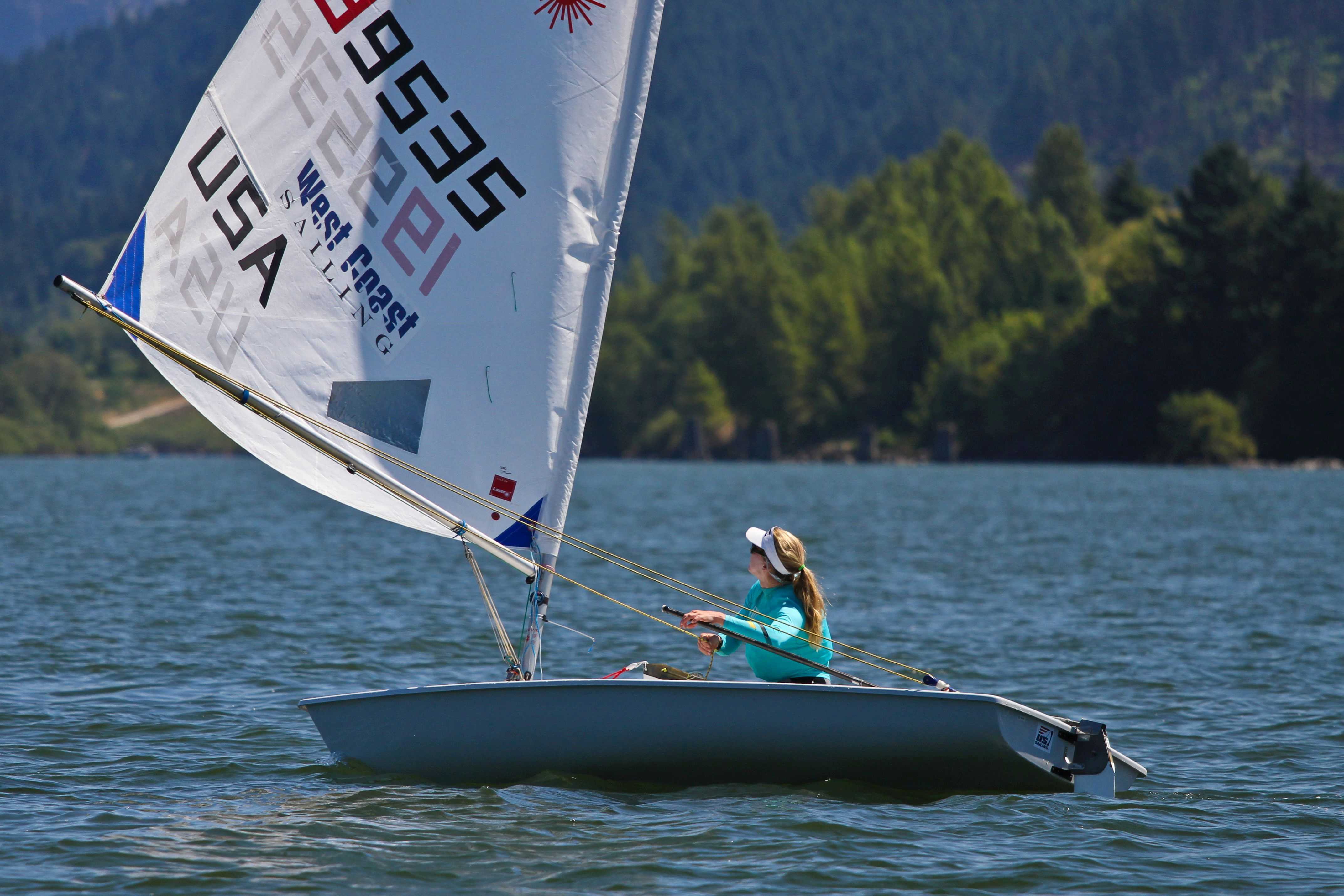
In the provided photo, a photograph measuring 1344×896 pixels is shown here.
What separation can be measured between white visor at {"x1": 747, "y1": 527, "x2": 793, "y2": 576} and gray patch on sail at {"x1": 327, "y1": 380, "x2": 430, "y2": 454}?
2.08 metres

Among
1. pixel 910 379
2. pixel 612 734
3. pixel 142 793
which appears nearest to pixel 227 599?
pixel 142 793

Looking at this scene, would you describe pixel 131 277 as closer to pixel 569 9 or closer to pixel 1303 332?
pixel 569 9

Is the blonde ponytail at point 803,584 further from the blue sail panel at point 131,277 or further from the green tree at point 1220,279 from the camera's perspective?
the green tree at point 1220,279

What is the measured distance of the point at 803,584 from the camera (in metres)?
9.83

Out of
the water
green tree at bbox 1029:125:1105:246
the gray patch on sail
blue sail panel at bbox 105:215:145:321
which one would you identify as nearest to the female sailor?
the water

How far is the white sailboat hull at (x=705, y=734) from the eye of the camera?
9.17 m

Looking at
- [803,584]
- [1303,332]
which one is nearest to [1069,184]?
[1303,332]

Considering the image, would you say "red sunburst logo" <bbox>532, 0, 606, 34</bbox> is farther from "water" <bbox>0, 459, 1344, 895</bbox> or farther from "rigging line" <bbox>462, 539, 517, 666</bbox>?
"water" <bbox>0, 459, 1344, 895</bbox>

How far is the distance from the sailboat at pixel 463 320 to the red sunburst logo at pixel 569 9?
16mm

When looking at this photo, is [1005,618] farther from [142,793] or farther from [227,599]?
[142,793]

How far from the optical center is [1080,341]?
87.6 meters

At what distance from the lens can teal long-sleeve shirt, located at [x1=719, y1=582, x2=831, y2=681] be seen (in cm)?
962

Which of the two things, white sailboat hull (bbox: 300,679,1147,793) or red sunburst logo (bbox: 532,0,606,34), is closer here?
white sailboat hull (bbox: 300,679,1147,793)

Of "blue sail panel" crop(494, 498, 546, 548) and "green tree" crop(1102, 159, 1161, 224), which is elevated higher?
"green tree" crop(1102, 159, 1161, 224)
